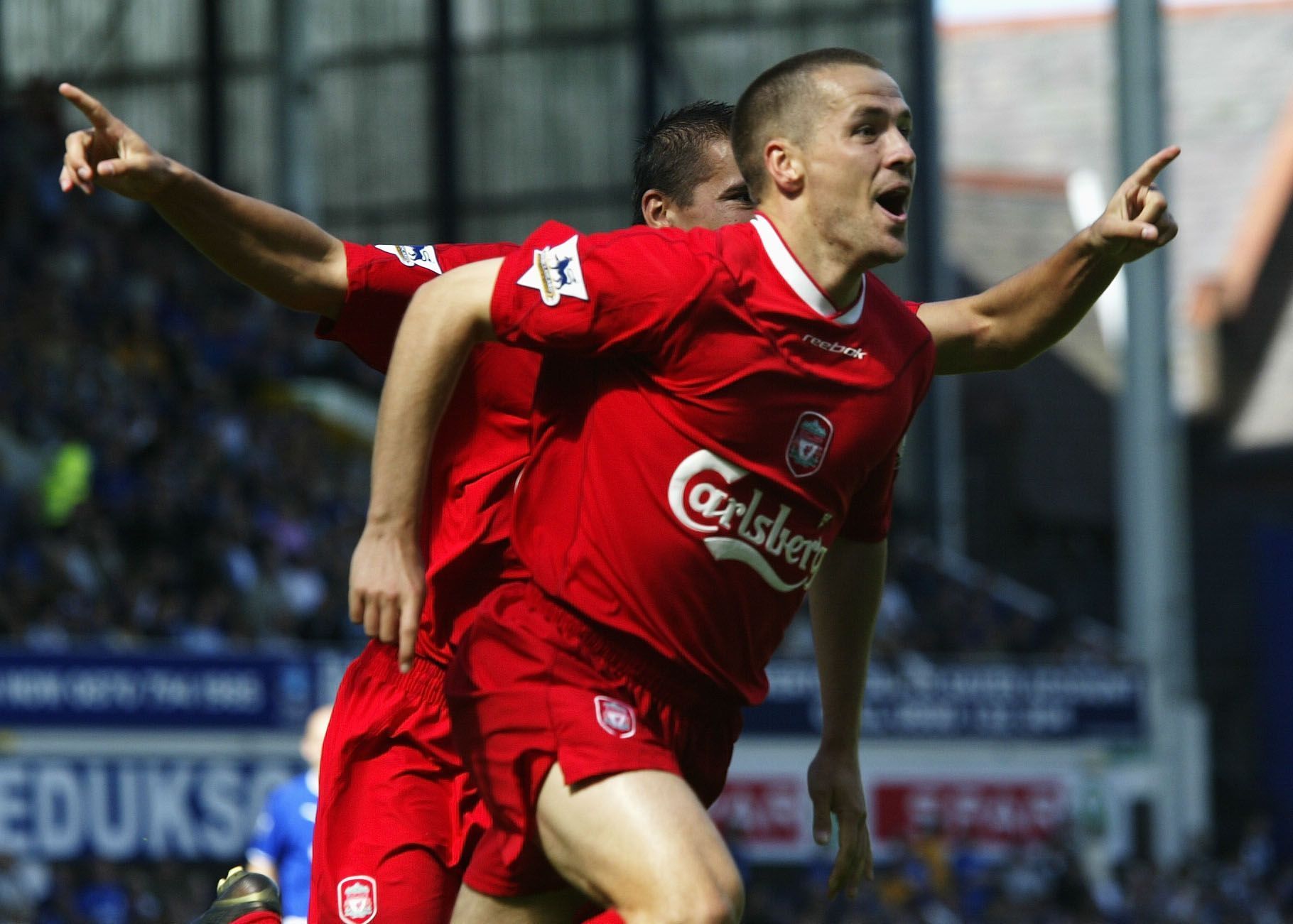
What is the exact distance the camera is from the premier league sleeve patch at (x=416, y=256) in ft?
14.9

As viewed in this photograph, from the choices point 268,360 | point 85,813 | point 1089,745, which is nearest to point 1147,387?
point 1089,745

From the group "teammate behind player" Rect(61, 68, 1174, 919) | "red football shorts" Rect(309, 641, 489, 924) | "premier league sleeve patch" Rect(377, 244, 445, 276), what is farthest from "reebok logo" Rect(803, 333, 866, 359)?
"red football shorts" Rect(309, 641, 489, 924)

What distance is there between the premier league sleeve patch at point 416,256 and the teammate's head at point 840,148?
2.66 ft

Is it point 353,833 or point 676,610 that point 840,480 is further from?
point 353,833

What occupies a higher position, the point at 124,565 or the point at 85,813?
the point at 124,565

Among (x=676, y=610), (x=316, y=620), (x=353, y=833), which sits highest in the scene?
(x=676, y=610)

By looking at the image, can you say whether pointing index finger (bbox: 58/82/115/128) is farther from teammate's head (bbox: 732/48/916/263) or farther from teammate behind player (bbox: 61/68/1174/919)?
teammate's head (bbox: 732/48/916/263)

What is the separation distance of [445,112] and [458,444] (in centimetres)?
2286

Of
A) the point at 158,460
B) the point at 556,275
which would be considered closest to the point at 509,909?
the point at 556,275

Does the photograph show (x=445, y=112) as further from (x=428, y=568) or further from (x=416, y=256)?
(x=428, y=568)

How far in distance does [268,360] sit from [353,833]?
1614 cm

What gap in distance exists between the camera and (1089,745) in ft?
58.5

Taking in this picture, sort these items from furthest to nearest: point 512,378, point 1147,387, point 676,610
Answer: point 1147,387
point 512,378
point 676,610

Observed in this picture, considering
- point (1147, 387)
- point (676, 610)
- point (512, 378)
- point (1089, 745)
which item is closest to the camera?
point (676, 610)
